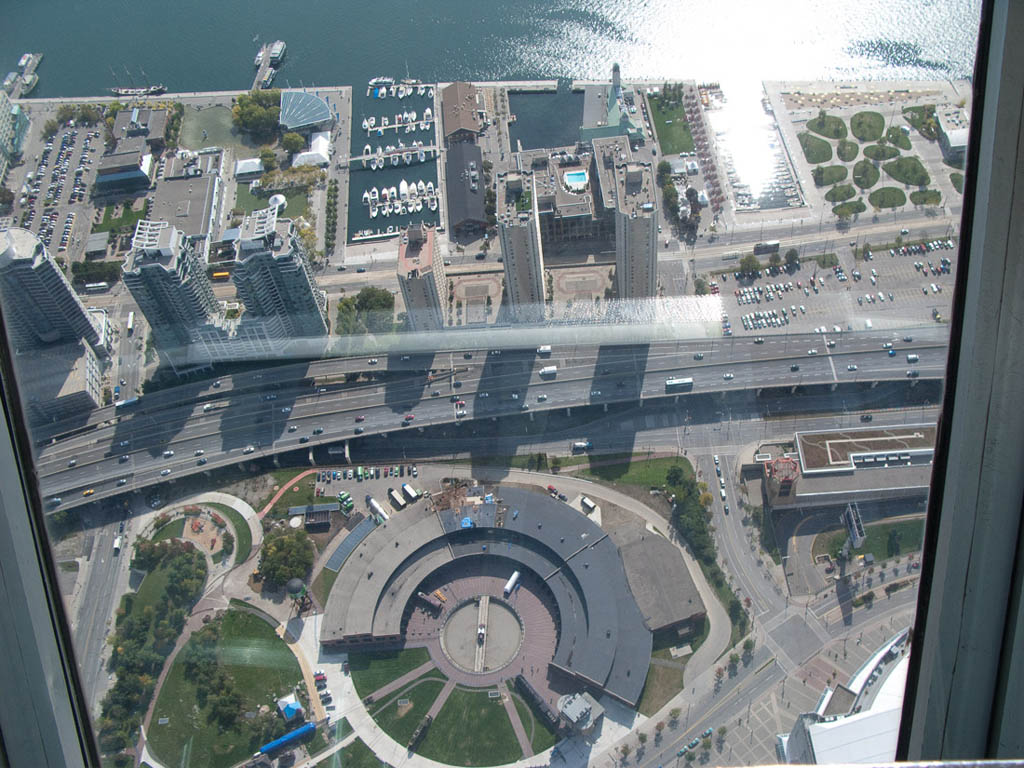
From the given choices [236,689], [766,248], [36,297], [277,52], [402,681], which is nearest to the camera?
[236,689]

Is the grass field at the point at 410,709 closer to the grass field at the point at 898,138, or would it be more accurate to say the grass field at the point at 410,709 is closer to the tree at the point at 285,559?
the tree at the point at 285,559

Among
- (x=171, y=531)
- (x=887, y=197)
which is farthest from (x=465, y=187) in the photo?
(x=171, y=531)

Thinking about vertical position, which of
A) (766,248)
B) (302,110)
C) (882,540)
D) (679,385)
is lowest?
(882,540)

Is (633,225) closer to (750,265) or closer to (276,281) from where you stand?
(750,265)

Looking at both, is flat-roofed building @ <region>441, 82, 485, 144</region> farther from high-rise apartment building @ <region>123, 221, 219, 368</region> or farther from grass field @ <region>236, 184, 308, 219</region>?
high-rise apartment building @ <region>123, 221, 219, 368</region>

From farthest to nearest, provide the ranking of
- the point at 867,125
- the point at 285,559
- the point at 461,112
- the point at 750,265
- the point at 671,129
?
the point at 461,112
the point at 671,129
the point at 867,125
the point at 750,265
the point at 285,559

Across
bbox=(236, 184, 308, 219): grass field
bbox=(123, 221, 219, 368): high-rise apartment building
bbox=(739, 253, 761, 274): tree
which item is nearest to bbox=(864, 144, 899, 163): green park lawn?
bbox=(739, 253, 761, 274): tree
